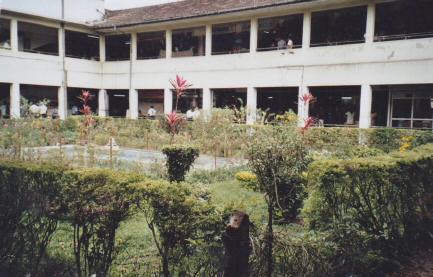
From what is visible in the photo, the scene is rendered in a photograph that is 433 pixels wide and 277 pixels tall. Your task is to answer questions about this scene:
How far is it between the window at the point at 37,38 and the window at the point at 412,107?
63.6 ft

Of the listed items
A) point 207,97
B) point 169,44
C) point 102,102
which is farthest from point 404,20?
point 102,102

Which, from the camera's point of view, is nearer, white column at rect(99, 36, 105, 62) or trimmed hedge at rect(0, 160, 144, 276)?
trimmed hedge at rect(0, 160, 144, 276)

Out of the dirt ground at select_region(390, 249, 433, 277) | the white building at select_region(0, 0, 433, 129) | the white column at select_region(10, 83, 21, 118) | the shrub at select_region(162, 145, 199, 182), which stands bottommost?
the dirt ground at select_region(390, 249, 433, 277)

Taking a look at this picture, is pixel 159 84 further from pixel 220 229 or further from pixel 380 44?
pixel 220 229

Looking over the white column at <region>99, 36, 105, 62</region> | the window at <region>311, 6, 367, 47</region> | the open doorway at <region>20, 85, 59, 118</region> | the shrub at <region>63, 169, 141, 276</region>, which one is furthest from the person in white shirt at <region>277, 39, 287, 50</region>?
the shrub at <region>63, 169, 141, 276</region>

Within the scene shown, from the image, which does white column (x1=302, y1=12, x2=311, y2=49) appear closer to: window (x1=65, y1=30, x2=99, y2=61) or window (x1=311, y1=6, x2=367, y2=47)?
window (x1=311, y1=6, x2=367, y2=47)

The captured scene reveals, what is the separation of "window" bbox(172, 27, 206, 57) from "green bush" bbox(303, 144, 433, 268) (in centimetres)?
1950

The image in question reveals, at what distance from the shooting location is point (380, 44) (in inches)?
659

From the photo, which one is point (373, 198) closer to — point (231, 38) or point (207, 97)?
point (207, 97)

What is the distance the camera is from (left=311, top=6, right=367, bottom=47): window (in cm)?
1796

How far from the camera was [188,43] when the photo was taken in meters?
24.1

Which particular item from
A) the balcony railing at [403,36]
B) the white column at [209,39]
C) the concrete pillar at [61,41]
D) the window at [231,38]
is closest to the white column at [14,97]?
the concrete pillar at [61,41]

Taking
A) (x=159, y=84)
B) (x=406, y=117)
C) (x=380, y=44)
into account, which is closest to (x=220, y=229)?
(x=380, y=44)

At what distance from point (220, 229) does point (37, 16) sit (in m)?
22.8
